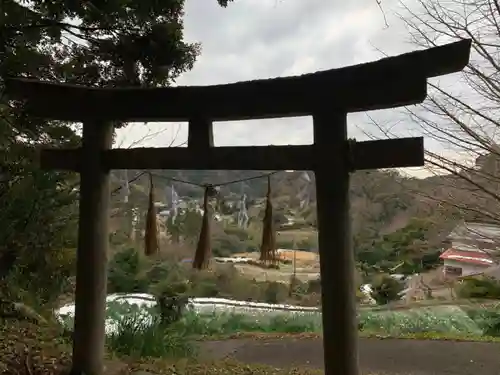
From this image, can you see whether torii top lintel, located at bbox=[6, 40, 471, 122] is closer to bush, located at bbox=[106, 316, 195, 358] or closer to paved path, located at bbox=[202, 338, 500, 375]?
bush, located at bbox=[106, 316, 195, 358]

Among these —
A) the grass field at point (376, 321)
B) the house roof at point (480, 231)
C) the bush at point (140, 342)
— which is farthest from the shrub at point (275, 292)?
the house roof at point (480, 231)

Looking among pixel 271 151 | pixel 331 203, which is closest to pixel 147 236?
pixel 271 151

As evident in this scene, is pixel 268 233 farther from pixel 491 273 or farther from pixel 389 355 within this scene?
pixel 491 273

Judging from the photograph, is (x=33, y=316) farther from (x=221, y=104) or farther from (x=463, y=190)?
(x=463, y=190)

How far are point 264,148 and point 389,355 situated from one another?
3618mm

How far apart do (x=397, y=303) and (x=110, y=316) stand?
4.34m

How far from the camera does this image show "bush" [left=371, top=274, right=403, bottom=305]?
721 centimetres

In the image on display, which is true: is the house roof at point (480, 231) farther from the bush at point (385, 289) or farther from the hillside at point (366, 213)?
the bush at point (385, 289)

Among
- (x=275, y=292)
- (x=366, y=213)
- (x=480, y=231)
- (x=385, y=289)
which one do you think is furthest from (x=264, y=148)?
(x=385, y=289)

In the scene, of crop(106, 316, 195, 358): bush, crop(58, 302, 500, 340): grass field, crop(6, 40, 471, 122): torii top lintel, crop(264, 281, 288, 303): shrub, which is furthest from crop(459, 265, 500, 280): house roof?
crop(6, 40, 471, 122): torii top lintel

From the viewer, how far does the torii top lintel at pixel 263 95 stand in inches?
78.3

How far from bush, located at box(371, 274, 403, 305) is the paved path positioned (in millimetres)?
1560

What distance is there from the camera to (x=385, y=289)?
23.7 feet

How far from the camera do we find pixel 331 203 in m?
2.20
